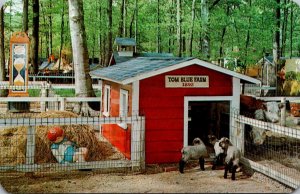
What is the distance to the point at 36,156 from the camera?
4.58 metres

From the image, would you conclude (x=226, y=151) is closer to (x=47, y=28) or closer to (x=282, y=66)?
(x=282, y=66)

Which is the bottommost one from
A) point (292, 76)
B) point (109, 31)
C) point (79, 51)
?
point (292, 76)

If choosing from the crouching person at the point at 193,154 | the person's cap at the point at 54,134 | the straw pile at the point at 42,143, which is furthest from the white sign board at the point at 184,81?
the person's cap at the point at 54,134

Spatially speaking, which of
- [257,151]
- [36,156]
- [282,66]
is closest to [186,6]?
[282,66]

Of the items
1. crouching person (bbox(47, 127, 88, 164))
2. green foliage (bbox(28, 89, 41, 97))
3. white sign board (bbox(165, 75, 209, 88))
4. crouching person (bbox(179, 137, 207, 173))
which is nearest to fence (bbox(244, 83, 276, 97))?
white sign board (bbox(165, 75, 209, 88))

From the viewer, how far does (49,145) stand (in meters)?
4.58

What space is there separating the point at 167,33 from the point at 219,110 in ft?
3.92

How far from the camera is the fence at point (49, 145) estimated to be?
4.23 meters

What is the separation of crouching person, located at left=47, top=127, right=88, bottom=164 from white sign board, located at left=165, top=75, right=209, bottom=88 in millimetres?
1113

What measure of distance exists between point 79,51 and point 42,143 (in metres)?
2.21

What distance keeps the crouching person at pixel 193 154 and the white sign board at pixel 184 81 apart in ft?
2.00

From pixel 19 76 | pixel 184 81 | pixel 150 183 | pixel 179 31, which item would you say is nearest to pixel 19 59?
pixel 19 76

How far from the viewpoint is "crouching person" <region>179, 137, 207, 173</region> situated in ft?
14.5

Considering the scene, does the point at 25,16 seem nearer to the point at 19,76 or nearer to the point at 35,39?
the point at 35,39
